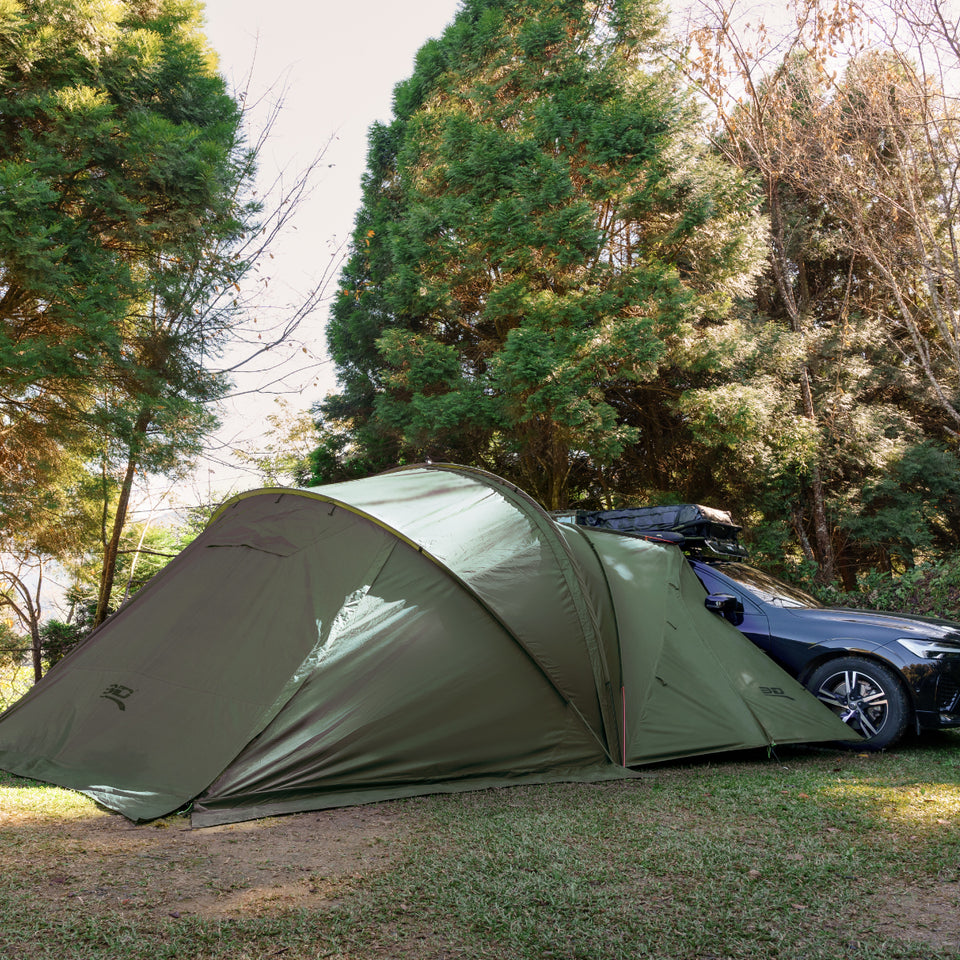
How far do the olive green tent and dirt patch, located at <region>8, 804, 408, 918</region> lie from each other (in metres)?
0.23

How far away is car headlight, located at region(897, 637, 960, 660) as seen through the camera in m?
5.91

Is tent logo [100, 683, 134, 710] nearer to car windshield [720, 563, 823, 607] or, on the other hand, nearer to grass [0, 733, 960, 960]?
grass [0, 733, 960, 960]

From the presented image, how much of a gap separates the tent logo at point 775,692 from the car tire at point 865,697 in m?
0.54

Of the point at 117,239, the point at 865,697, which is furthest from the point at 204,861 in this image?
the point at 117,239

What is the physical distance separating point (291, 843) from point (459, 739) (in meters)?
1.37

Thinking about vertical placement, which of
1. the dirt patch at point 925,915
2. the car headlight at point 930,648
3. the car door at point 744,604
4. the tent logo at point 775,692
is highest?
the car door at point 744,604

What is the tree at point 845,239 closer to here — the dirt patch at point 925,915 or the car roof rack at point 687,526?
the car roof rack at point 687,526

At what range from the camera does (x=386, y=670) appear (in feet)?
15.4

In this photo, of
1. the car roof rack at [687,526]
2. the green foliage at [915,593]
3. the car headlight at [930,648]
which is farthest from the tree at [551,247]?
the car headlight at [930,648]

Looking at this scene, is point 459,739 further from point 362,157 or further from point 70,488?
point 362,157

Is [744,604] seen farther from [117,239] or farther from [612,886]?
[117,239]

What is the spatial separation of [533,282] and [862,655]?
9635 mm

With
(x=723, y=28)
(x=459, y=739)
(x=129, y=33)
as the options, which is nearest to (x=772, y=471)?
(x=723, y=28)

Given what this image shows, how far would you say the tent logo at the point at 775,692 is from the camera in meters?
5.71
